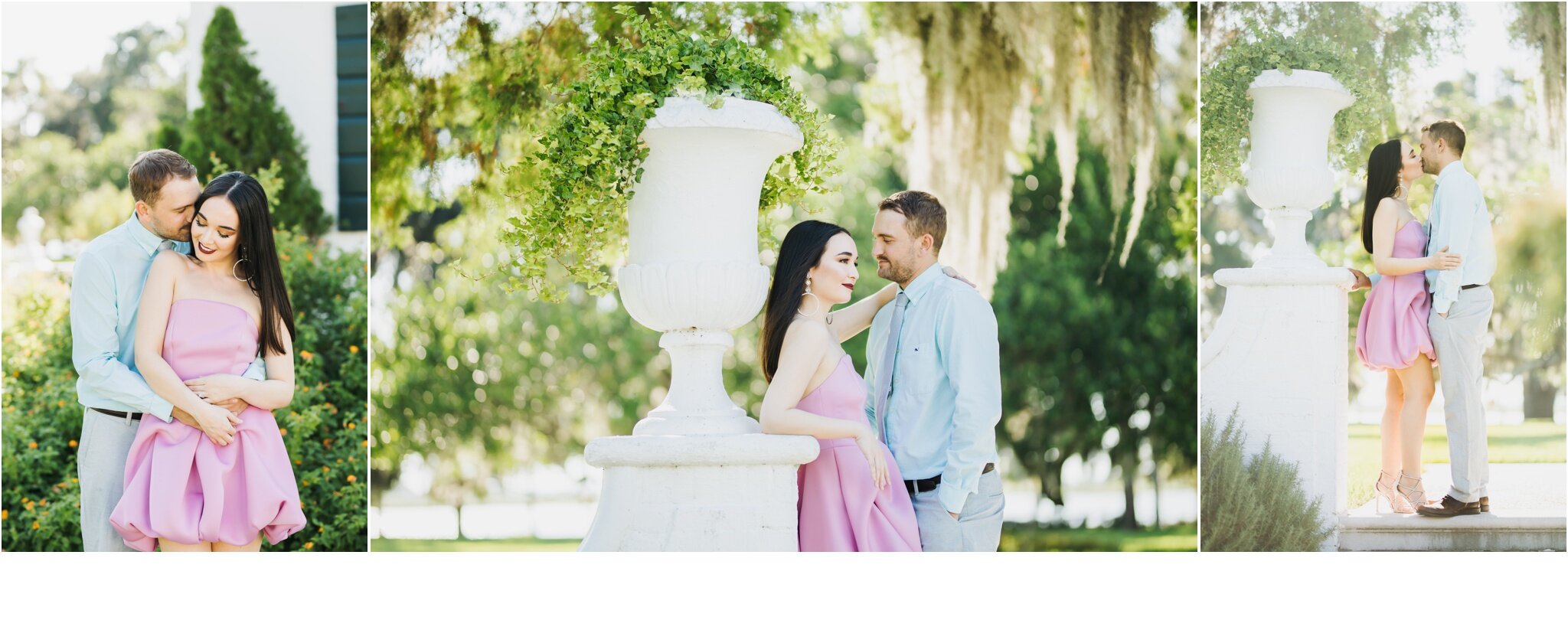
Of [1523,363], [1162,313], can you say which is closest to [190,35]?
[1523,363]

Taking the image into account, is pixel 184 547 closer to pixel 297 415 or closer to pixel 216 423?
pixel 216 423

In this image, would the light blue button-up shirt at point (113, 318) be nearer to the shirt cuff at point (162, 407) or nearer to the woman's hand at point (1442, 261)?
the shirt cuff at point (162, 407)

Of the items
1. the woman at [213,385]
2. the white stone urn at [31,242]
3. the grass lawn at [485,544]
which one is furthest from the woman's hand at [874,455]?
the grass lawn at [485,544]

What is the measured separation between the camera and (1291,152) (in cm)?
434

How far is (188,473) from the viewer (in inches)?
119

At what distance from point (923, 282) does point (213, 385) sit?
1.65m

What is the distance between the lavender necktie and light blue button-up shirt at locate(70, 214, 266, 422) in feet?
4.82

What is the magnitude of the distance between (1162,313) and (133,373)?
8.86m

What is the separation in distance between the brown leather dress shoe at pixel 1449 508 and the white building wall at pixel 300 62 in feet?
13.5

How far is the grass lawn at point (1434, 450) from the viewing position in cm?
430

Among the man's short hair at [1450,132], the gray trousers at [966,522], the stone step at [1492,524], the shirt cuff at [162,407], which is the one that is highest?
the man's short hair at [1450,132]

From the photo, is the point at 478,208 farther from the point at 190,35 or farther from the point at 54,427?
the point at 54,427

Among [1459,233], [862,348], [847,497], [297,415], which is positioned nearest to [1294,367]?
[1459,233]

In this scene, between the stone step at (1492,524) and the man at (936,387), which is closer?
the man at (936,387)
